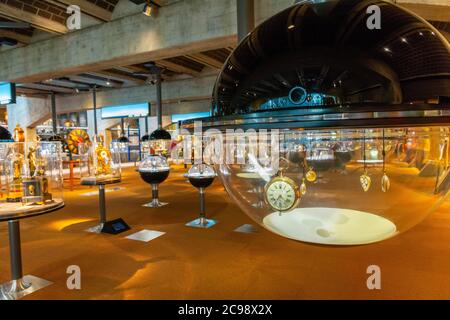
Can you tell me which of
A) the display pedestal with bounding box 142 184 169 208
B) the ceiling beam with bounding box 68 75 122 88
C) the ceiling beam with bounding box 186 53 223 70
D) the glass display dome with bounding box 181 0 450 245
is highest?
the ceiling beam with bounding box 68 75 122 88

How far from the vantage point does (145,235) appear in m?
4.21

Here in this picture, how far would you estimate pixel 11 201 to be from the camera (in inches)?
97.7

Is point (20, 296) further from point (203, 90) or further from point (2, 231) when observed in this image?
point (203, 90)

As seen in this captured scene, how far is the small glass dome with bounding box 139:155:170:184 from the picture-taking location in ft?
19.0

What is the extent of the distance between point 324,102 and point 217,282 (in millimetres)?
2385

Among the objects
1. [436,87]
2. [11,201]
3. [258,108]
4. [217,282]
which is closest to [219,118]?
[258,108]

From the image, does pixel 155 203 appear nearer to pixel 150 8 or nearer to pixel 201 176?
pixel 201 176

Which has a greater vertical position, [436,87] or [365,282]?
[436,87]

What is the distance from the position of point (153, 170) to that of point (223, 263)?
310cm

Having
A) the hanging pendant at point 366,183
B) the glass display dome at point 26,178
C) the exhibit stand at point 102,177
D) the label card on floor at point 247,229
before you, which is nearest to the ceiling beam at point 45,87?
the exhibit stand at point 102,177

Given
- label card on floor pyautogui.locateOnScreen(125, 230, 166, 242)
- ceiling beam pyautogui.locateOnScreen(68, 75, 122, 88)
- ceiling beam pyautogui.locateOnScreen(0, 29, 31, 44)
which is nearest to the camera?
label card on floor pyautogui.locateOnScreen(125, 230, 166, 242)

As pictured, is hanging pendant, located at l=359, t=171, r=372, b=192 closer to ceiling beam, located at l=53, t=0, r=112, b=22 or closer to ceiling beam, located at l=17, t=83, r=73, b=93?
ceiling beam, located at l=53, t=0, r=112, b=22

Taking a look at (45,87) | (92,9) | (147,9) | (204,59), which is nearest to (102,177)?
(147,9)

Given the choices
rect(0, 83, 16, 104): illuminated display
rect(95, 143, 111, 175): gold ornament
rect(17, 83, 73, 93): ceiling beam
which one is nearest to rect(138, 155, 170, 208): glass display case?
rect(95, 143, 111, 175): gold ornament
